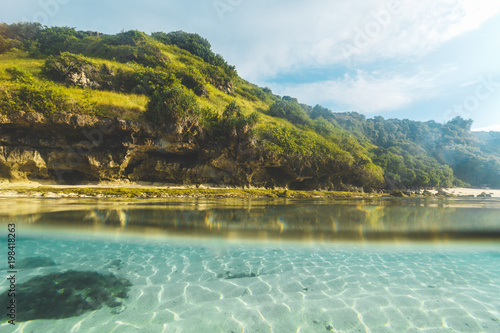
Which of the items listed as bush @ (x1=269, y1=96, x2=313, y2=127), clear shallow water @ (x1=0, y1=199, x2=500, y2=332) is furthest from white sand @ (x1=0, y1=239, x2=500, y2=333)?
bush @ (x1=269, y1=96, x2=313, y2=127)

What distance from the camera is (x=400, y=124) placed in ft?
353

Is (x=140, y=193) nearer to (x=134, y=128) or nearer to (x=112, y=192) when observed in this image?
(x=112, y=192)

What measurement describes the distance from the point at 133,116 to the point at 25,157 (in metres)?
10.4

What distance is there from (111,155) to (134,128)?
3.99 meters

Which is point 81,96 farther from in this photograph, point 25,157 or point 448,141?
point 448,141

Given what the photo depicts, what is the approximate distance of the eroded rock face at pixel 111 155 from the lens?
1952 cm

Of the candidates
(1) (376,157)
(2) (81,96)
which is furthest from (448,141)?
(2) (81,96)

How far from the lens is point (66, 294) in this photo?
13.8 ft

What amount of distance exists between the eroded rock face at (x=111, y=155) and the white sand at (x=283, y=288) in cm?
1755

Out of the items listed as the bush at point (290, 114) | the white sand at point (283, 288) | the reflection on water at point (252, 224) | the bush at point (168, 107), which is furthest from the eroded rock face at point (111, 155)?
the bush at point (290, 114)

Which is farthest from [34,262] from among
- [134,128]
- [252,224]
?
[134,128]

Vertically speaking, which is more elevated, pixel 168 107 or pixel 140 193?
pixel 168 107

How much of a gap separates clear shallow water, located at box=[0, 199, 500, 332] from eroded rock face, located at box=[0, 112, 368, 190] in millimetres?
11000

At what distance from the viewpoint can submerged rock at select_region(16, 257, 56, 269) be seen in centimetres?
565
